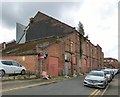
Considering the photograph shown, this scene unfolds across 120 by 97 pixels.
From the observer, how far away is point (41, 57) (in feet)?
97.5

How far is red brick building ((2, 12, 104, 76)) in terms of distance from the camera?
108ft

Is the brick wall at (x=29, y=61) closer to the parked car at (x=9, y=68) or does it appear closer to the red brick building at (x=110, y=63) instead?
the parked car at (x=9, y=68)

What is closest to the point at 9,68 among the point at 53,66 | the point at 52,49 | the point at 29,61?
the point at 29,61

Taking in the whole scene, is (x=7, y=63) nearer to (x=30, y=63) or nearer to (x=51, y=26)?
(x=30, y=63)

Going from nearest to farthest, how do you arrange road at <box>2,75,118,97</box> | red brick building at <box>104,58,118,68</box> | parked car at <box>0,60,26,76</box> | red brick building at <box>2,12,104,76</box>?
road at <box>2,75,118,97</box> → parked car at <box>0,60,26,76</box> → red brick building at <box>2,12,104,76</box> → red brick building at <box>104,58,118,68</box>

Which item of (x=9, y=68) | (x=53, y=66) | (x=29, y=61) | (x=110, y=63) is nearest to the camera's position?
(x=9, y=68)

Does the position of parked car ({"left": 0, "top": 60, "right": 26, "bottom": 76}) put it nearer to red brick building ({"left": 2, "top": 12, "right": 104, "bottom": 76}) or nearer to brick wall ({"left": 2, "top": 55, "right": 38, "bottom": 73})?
brick wall ({"left": 2, "top": 55, "right": 38, "bottom": 73})

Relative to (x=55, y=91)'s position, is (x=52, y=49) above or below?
above

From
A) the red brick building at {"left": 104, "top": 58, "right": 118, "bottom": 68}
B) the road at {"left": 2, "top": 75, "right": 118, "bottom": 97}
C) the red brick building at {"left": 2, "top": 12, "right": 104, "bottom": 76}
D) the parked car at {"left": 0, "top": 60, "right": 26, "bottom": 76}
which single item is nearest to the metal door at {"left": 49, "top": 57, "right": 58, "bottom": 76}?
the red brick building at {"left": 2, "top": 12, "right": 104, "bottom": 76}

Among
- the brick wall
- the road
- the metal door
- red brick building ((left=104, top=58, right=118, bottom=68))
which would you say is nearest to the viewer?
the road

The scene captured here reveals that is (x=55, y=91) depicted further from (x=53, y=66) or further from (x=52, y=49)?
(x=52, y=49)

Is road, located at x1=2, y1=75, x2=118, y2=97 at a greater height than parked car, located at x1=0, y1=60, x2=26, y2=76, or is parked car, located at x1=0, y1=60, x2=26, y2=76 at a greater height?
parked car, located at x1=0, y1=60, x2=26, y2=76

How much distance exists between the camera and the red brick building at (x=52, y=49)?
33013mm

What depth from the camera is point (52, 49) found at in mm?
36688
